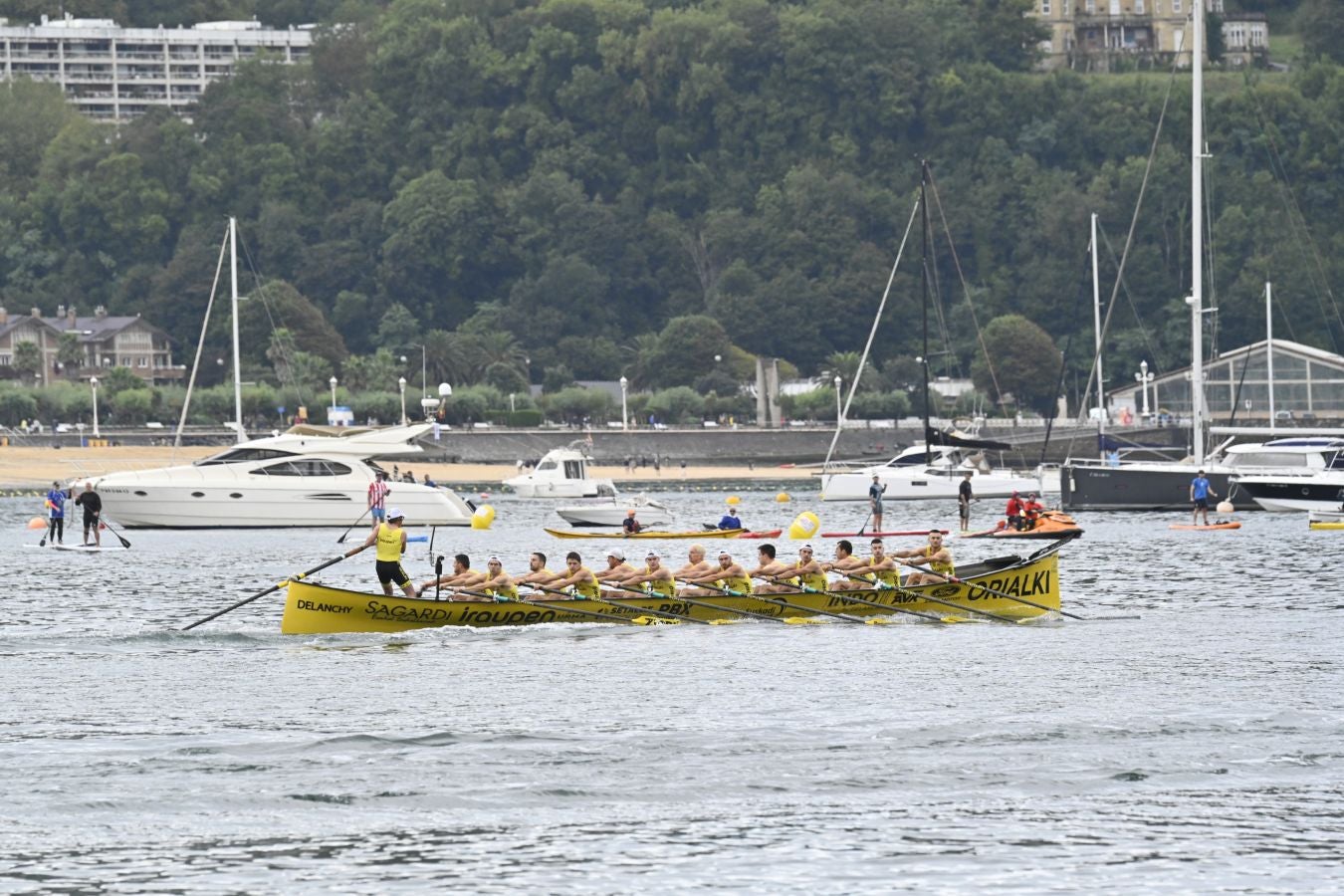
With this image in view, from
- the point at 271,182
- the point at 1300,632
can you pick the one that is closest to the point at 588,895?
the point at 1300,632

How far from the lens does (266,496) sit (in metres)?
73.1

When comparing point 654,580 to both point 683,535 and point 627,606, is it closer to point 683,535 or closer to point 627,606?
point 627,606

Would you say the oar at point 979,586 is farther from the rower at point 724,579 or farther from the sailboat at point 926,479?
the sailboat at point 926,479

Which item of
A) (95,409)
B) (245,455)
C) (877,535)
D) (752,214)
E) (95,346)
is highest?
(752,214)

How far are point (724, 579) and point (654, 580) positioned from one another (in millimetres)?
1203

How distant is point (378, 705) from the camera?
108 ft

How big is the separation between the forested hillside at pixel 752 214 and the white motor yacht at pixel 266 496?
3803 inches

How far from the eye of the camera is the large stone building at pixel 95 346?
182500 mm

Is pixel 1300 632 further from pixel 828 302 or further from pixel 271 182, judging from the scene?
pixel 271 182

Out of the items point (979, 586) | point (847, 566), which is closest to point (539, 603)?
point (847, 566)

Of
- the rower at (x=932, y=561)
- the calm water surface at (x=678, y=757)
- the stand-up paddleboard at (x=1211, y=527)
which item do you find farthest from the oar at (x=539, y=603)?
the stand-up paddleboard at (x=1211, y=527)

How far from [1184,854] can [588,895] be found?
242 inches

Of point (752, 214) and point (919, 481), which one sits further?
point (752, 214)

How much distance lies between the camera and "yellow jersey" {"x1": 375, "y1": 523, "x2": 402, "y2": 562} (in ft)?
125
